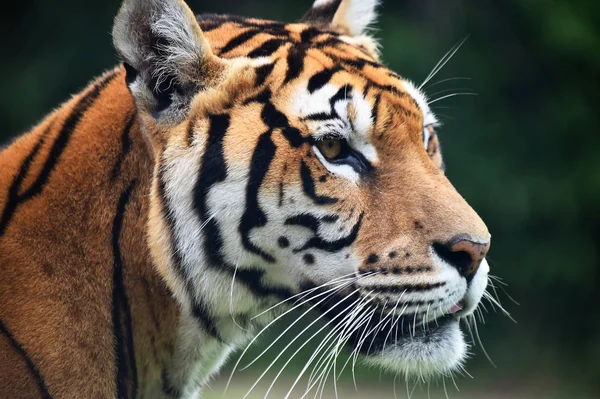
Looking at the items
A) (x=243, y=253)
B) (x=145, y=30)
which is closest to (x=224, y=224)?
(x=243, y=253)

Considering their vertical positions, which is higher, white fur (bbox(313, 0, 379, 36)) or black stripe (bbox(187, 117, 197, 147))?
white fur (bbox(313, 0, 379, 36))

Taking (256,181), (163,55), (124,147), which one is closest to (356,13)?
(163,55)

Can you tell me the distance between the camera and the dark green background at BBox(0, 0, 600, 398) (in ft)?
29.9

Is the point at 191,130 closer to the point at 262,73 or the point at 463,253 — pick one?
the point at 262,73

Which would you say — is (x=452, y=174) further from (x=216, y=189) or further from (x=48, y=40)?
(x=216, y=189)

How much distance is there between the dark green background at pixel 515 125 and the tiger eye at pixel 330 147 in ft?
20.2

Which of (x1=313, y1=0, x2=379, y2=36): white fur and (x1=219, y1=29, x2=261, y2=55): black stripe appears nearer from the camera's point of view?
(x1=219, y1=29, x2=261, y2=55): black stripe

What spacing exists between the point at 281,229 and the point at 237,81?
1.79ft

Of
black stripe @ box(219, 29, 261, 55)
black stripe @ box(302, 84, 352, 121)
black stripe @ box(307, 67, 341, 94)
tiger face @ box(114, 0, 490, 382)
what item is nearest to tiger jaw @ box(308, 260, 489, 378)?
tiger face @ box(114, 0, 490, 382)

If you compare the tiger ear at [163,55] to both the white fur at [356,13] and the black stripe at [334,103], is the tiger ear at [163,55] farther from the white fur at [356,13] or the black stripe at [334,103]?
the white fur at [356,13]

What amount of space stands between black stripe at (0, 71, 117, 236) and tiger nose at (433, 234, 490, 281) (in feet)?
4.44

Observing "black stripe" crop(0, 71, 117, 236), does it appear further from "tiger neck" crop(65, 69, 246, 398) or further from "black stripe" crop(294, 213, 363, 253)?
"black stripe" crop(294, 213, 363, 253)

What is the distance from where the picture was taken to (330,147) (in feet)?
9.34

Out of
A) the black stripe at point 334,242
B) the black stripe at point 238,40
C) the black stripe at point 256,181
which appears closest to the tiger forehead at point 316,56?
the black stripe at point 238,40
